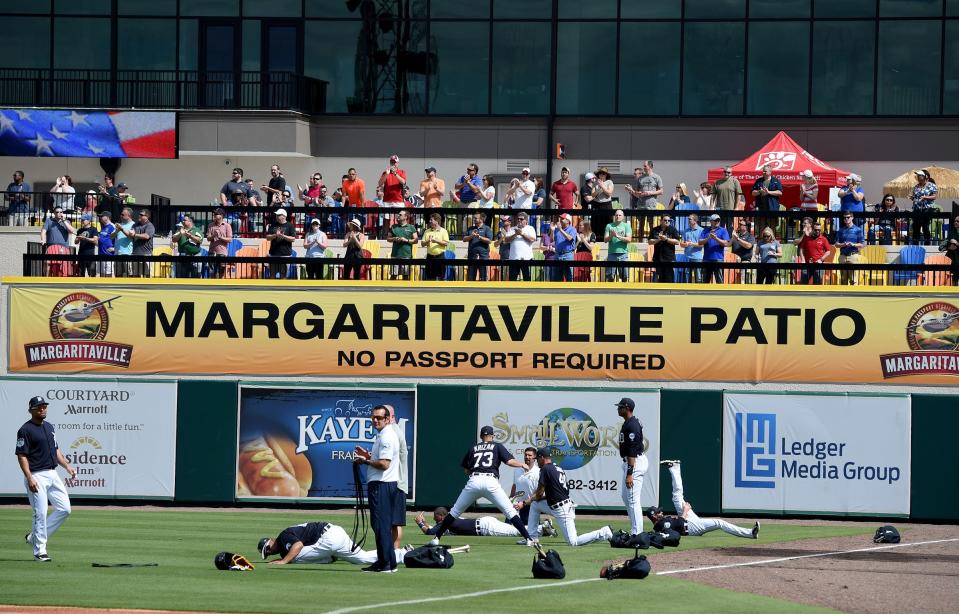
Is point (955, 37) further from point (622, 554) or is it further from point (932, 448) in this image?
point (622, 554)

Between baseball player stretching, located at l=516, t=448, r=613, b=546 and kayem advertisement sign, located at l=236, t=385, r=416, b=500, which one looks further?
kayem advertisement sign, located at l=236, t=385, r=416, b=500

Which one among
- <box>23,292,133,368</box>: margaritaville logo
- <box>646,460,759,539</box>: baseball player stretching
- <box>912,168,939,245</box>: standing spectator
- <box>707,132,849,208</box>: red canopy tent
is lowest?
<box>646,460,759,539</box>: baseball player stretching

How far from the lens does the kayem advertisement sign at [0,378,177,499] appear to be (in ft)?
84.2

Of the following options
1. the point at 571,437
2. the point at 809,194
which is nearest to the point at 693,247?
the point at 809,194

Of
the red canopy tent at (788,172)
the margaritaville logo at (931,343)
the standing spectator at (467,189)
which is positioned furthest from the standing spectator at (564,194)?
the margaritaville logo at (931,343)

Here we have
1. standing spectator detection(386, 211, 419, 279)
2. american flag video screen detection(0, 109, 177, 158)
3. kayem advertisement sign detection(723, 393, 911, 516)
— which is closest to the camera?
kayem advertisement sign detection(723, 393, 911, 516)

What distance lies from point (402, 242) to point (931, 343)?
32.9 ft

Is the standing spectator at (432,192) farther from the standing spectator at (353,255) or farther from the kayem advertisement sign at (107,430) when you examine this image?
the kayem advertisement sign at (107,430)

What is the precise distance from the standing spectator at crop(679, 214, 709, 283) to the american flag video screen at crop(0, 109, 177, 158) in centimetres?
1764

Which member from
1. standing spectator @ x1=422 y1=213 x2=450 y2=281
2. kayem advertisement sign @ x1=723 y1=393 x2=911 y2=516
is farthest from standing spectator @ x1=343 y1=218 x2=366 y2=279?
kayem advertisement sign @ x1=723 y1=393 x2=911 y2=516

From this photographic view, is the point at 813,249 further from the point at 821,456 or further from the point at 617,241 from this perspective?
the point at 821,456

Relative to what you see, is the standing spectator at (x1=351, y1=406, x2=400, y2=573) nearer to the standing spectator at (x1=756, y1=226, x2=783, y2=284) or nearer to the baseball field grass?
the baseball field grass

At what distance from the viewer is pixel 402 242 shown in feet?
89.7

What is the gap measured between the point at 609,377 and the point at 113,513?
9.29m
